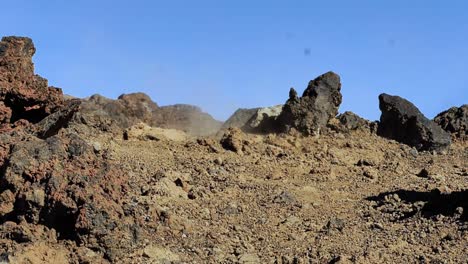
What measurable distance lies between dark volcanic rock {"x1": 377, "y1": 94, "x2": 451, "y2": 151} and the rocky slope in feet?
0.14

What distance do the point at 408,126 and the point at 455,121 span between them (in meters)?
1.72

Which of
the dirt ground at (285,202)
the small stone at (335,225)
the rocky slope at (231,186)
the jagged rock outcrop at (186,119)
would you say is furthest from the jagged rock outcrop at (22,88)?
the jagged rock outcrop at (186,119)

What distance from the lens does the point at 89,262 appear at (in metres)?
9.55

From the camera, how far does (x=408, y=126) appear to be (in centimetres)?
1794

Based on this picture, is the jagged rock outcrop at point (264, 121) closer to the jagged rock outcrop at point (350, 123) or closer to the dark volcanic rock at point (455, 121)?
the jagged rock outcrop at point (350, 123)

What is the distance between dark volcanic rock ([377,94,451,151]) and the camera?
17.5 meters

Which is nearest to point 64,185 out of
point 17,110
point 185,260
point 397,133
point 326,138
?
point 185,260

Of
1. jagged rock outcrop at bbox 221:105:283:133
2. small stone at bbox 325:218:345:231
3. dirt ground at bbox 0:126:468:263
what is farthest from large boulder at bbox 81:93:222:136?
small stone at bbox 325:218:345:231

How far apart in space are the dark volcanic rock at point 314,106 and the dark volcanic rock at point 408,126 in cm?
134

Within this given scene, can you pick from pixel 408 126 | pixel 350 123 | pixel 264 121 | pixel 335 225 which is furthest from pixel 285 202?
pixel 408 126

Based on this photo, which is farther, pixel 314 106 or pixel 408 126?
pixel 408 126

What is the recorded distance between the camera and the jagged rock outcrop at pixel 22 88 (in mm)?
13391

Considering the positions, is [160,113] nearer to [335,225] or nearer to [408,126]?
[408,126]

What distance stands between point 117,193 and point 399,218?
4468 millimetres
